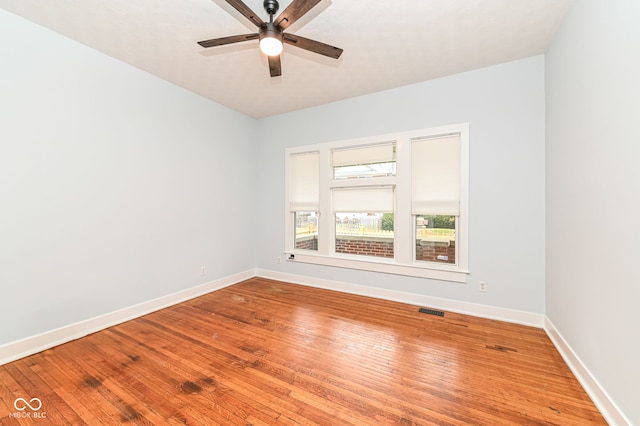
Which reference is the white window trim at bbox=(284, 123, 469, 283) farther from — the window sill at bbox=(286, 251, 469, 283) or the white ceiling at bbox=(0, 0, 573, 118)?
the white ceiling at bbox=(0, 0, 573, 118)

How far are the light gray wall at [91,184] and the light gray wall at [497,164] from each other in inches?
110

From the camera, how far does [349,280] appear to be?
156 inches

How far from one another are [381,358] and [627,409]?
1.45 m

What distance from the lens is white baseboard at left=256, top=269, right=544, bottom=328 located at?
9.47ft

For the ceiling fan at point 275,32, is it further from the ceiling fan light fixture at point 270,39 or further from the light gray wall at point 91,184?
the light gray wall at point 91,184

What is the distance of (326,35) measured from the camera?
2506 mm

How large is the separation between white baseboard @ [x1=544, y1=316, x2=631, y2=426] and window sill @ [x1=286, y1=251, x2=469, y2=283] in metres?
1.00

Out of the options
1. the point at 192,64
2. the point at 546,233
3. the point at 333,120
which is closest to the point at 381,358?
the point at 546,233

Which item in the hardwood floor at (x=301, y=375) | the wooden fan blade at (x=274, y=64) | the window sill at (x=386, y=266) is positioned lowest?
the hardwood floor at (x=301, y=375)

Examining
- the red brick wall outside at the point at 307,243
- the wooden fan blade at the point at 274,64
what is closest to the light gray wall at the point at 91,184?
the red brick wall outside at the point at 307,243

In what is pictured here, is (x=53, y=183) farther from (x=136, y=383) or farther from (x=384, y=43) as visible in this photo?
(x=384, y=43)

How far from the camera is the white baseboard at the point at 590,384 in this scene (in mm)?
1518

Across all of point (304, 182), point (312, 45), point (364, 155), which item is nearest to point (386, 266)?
point (364, 155)

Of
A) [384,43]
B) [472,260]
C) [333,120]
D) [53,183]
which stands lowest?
[472,260]
